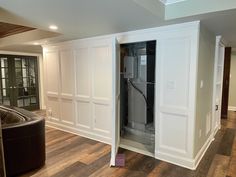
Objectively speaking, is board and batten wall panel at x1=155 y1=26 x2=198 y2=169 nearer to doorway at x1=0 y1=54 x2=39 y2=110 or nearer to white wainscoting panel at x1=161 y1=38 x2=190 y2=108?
white wainscoting panel at x1=161 y1=38 x2=190 y2=108

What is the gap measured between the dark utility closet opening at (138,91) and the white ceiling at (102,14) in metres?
1.19

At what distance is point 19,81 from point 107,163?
4.89 metres

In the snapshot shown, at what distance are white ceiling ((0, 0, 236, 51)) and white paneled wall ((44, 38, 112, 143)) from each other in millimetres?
904

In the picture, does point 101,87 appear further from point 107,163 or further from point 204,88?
point 204,88

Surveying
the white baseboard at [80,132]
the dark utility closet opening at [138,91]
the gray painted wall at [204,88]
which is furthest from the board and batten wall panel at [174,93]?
the white baseboard at [80,132]

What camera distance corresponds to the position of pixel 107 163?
2871 mm

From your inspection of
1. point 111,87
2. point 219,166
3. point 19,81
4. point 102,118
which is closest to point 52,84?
point 102,118

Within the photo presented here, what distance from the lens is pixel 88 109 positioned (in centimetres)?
393

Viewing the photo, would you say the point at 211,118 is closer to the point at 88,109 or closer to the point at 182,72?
the point at 182,72

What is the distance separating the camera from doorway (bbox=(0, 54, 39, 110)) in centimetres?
601

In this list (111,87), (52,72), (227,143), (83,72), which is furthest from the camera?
(52,72)

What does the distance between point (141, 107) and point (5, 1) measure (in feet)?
9.87

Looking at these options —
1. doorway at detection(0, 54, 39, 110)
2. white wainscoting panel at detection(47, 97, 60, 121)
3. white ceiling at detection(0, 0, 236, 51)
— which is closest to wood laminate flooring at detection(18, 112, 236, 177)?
white wainscoting panel at detection(47, 97, 60, 121)

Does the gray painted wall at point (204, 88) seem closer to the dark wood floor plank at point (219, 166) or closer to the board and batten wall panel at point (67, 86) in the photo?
the dark wood floor plank at point (219, 166)
